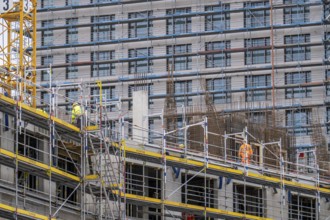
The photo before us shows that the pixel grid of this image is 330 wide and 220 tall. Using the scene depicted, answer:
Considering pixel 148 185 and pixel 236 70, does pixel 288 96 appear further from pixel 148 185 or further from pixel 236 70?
pixel 148 185

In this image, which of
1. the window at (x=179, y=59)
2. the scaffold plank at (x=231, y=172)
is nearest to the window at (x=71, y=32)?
the window at (x=179, y=59)

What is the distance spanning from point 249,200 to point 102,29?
101 ft

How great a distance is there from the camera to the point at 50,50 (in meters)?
83.9

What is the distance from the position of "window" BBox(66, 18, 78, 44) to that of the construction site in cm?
9

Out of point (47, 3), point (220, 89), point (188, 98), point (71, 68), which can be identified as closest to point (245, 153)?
Answer: point (220, 89)

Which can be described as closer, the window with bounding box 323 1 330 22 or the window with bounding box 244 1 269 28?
the window with bounding box 323 1 330 22

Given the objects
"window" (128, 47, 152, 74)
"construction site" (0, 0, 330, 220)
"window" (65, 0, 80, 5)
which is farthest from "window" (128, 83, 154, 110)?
"window" (65, 0, 80, 5)

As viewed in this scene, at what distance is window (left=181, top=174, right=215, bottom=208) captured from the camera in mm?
51562

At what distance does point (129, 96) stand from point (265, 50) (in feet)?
30.6

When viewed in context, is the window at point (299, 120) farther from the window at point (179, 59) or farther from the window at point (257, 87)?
the window at point (179, 59)

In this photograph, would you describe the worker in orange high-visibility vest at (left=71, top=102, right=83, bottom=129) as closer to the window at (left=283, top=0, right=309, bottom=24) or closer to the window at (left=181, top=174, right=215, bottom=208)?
the window at (left=181, top=174, right=215, bottom=208)

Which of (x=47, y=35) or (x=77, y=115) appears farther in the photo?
(x=47, y=35)

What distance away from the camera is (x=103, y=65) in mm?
82688

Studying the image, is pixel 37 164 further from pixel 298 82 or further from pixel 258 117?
pixel 298 82
